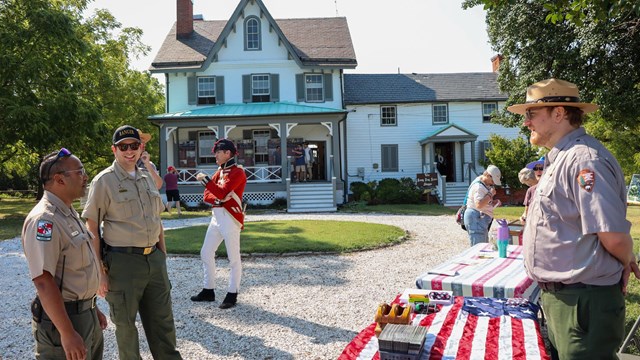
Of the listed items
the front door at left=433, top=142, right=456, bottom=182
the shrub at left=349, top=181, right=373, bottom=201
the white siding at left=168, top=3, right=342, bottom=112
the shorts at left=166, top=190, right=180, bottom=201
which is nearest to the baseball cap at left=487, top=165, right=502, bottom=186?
the shorts at left=166, top=190, right=180, bottom=201

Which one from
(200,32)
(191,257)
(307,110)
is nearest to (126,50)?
(200,32)

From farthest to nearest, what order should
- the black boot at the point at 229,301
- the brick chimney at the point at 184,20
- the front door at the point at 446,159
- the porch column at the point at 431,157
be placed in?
the front door at the point at 446,159 → the brick chimney at the point at 184,20 → the porch column at the point at 431,157 → the black boot at the point at 229,301

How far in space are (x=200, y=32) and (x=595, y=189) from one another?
91.0ft

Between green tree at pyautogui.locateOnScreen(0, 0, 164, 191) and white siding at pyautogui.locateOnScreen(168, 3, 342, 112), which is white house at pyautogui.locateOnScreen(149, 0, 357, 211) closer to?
white siding at pyautogui.locateOnScreen(168, 3, 342, 112)

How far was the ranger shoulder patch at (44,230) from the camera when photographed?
2.76m

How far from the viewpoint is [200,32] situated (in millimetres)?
27656

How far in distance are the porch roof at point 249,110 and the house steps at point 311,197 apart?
3.34 metres

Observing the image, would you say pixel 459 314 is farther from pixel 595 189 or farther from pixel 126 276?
pixel 126 276

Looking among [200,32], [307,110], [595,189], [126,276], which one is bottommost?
[126,276]

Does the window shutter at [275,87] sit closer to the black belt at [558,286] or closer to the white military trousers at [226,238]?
the white military trousers at [226,238]

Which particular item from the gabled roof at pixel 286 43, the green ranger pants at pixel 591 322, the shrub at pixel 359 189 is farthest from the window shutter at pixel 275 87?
the green ranger pants at pixel 591 322

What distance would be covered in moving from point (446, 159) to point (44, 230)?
2697 centimetres

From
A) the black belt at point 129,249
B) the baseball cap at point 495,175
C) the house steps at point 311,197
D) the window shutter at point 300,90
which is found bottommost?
the house steps at point 311,197

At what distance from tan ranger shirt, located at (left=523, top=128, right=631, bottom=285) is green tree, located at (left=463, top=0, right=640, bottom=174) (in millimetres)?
10991
